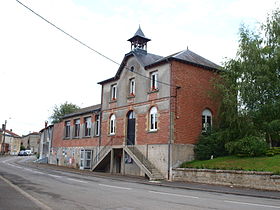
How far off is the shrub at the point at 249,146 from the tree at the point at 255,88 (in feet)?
3.69

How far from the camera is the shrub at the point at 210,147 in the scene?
2311cm

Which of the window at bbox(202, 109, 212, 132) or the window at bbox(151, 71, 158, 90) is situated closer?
the window at bbox(202, 109, 212, 132)

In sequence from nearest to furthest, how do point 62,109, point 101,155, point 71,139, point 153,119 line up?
1. point 153,119
2. point 101,155
3. point 71,139
4. point 62,109

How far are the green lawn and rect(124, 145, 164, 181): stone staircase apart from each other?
1977 millimetres

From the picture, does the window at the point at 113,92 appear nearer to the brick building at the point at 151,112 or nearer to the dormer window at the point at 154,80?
the brick building at the point at 151,112

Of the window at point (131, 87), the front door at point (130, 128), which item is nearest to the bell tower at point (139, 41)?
the window at point (131, 87)

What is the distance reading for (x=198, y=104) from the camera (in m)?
25.0

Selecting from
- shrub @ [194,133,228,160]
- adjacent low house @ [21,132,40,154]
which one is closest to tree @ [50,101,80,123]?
adjacent low house @ [21,132,40,154]

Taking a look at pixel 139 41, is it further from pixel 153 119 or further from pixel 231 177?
pixel 231 177

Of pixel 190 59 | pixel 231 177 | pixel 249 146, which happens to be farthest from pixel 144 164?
pixel 190 59

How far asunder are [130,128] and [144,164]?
521 cm

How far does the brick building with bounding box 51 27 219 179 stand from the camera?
76.4ft

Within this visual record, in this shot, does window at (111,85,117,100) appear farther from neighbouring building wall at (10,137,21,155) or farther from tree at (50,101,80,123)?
neighbouring building wall at (10,137,21,155)

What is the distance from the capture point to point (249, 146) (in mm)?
20312
